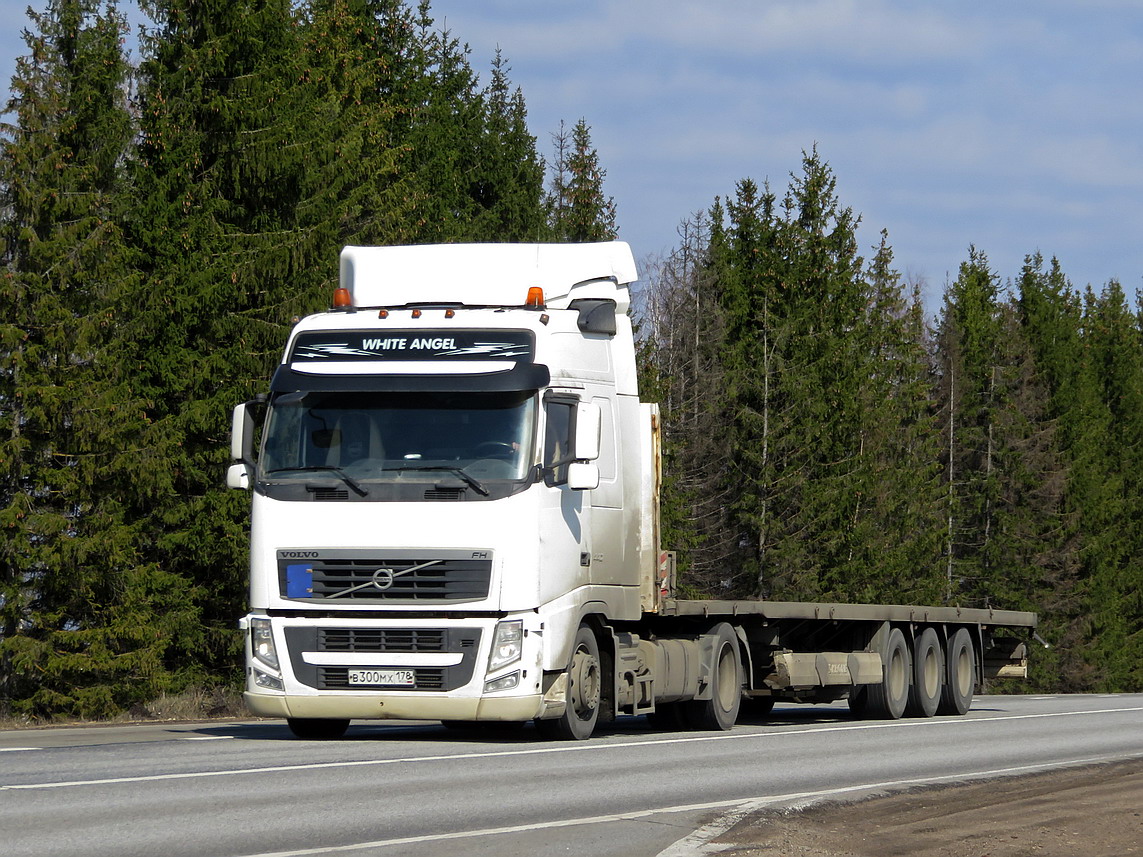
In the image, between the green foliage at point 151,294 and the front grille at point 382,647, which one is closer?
the front grille at point 382,647

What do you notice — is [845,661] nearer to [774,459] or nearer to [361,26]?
[361,26]

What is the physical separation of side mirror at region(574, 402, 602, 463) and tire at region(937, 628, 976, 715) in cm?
1121

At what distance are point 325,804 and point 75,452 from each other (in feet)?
57.9

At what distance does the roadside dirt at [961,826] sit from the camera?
9398 millimetres

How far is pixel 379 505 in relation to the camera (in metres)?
14.1

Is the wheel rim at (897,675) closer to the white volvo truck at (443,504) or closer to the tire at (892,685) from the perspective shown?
the tire at (892,685)

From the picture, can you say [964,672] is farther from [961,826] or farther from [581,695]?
[961,826]

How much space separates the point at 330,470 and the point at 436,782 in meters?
3.56

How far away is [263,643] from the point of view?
14430mm

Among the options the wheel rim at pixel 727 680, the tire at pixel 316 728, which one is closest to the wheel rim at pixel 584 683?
the tire at pixel 316 728

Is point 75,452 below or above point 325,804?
above

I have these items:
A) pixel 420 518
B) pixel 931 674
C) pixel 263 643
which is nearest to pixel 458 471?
pixel 420 518

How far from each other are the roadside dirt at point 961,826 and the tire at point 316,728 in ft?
18.9

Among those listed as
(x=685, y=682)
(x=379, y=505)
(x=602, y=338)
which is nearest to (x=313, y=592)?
(x=379, y=505)
